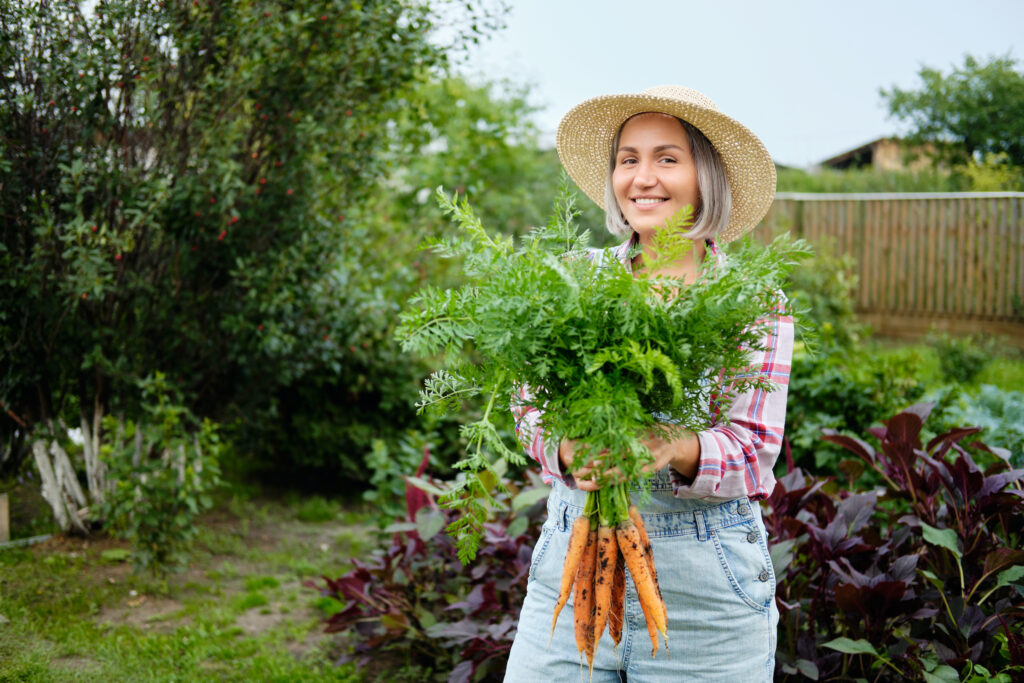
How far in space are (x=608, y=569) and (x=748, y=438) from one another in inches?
15.1

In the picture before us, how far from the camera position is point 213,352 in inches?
160

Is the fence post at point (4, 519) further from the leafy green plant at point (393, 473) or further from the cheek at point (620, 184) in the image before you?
the cheek at point (620, 184)

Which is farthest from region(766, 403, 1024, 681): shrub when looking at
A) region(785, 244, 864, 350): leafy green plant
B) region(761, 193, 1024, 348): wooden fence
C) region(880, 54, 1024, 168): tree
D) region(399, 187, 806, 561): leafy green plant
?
region(761, 193, 1024, 348): wooden fence

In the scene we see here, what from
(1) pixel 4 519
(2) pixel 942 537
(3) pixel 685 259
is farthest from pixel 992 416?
(1) pixel 4 519

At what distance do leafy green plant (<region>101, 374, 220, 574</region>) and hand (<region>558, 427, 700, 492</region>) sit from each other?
8.53 feet

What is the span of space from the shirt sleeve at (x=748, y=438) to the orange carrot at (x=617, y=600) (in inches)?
7.5

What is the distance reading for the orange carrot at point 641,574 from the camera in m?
1.48

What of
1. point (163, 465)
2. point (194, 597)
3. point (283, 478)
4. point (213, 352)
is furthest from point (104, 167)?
point (283, 478)

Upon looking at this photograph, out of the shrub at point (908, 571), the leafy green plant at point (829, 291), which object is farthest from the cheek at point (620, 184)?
the leafy green plant at point (829, 291)

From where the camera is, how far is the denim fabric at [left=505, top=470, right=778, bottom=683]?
1657mm

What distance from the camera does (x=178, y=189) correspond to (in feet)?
11.6

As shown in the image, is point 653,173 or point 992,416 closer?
point 653,173

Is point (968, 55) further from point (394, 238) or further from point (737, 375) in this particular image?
point (737, 375)

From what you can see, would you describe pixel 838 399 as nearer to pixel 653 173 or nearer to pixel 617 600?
pixel 653 173
